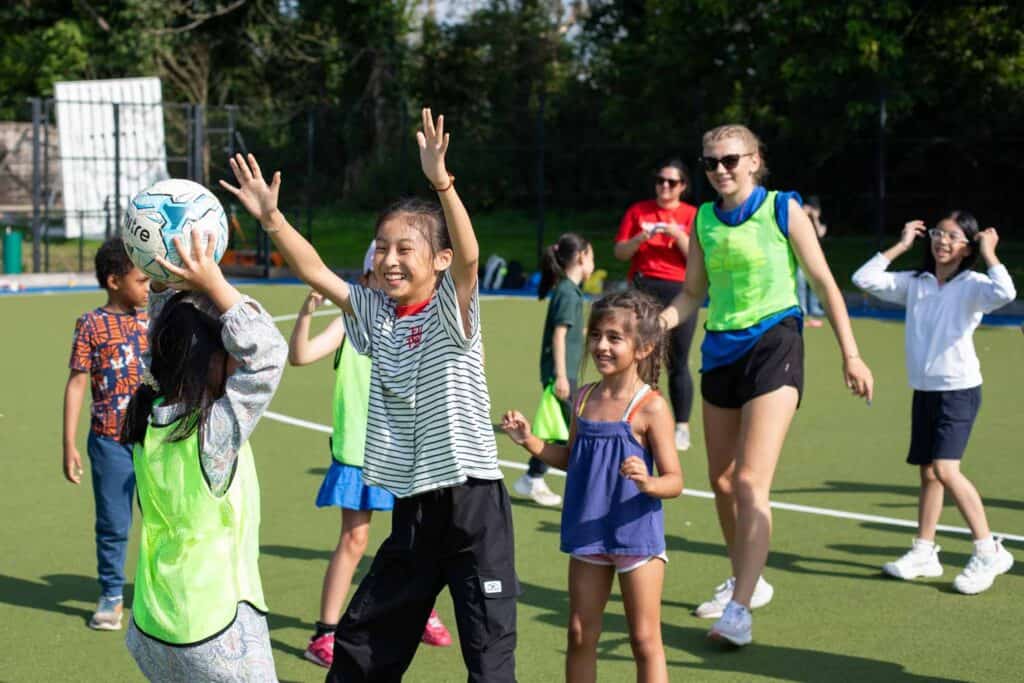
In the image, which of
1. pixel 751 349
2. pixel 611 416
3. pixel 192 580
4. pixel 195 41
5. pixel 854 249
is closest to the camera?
pixel 192 580

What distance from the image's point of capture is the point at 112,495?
6.13 metres

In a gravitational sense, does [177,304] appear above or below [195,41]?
below

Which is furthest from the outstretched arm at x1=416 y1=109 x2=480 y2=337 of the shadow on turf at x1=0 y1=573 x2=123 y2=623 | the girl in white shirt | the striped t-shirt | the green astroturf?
the girl in white shirt

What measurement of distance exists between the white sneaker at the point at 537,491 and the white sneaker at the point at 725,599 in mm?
1977

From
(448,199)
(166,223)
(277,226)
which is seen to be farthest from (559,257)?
(166,223)

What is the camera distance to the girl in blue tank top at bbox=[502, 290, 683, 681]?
4746 millimetres

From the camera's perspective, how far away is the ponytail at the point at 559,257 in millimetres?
8250

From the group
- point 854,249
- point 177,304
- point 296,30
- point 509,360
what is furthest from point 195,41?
point 177,304

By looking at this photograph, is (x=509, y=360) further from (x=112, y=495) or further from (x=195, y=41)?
(x=195, y=41)

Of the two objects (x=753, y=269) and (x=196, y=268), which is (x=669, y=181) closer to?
(x=753, y=269)

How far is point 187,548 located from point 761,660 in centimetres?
291

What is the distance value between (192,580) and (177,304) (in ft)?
2.29

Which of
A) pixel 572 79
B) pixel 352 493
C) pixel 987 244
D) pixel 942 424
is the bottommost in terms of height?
pixel 352 493

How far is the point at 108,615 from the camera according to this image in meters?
6.16
